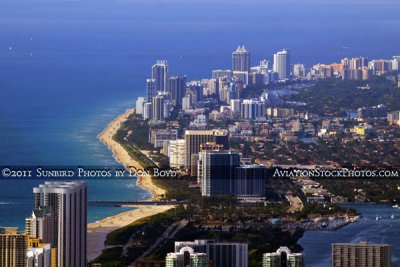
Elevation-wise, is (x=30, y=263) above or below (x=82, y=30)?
below

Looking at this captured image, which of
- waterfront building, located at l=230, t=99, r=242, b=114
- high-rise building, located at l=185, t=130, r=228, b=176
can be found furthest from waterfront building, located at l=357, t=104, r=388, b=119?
high-rise building, located at l=185, t=130, r=228, b=176

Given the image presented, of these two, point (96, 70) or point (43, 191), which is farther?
point (96, 70)

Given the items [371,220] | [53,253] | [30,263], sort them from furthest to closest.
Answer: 1. [371,220]
2. [53,253]
3. [30,263]

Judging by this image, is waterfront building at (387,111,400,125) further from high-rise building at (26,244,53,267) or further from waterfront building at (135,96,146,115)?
high-rise building at (26,244,53,267)

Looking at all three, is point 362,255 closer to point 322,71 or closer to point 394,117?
point 394,117

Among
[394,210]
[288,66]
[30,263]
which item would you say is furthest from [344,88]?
[30,263]

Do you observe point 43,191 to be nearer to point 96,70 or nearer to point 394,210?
point 394,210

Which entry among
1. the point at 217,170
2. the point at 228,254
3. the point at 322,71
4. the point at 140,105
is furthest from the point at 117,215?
the point at 322,71
